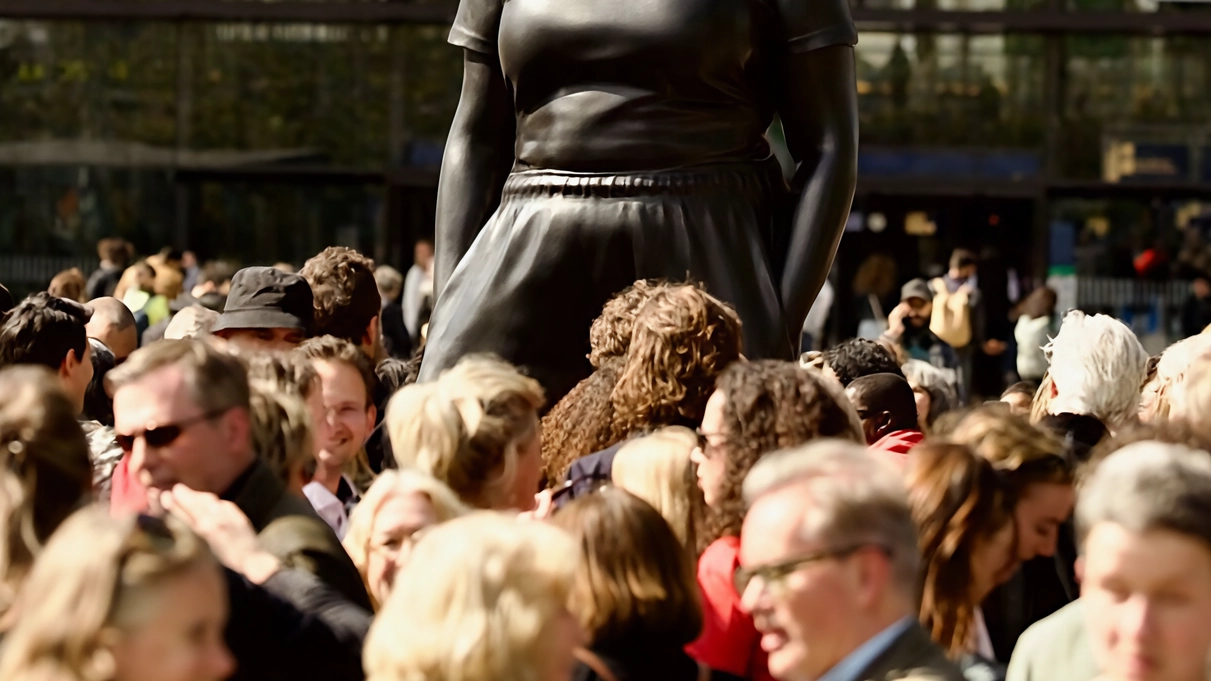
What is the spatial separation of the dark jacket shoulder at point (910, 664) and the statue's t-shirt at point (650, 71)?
103 inches

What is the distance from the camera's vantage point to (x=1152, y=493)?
3.11 m

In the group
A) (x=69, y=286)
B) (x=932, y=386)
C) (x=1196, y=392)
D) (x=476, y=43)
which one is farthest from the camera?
(x=69, y=286)

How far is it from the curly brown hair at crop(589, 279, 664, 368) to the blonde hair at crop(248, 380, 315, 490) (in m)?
1.02

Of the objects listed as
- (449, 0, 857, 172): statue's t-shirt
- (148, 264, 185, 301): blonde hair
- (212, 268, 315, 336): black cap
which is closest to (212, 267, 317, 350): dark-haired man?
(212, 268, 315, 336): black cap

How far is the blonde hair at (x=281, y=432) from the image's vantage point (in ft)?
13.9

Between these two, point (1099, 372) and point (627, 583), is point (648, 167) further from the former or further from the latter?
point (627, 583)

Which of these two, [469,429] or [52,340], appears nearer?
[469,429]

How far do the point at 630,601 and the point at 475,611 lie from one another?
1.83 ft

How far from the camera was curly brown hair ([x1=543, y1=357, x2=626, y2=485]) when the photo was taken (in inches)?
197

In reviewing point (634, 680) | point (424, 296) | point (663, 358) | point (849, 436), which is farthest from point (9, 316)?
point (424, 296)

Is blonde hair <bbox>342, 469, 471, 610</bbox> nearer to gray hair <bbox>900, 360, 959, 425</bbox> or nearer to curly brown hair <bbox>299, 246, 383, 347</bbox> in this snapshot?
curly brown hair <bbox>299, 246, 383, 347</bbox>

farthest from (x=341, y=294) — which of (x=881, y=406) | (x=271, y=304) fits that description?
(x=881, y=406)

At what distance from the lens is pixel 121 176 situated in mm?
22453

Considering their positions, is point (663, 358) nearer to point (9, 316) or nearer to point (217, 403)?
point (217, 403)
